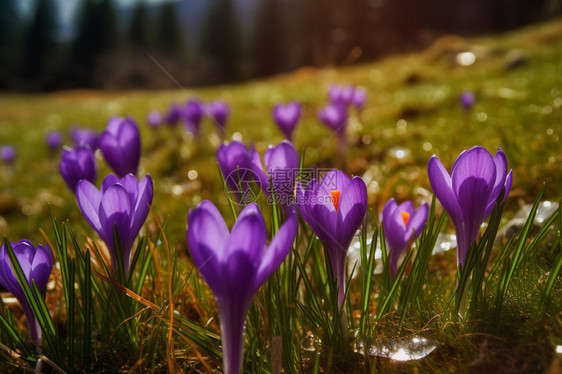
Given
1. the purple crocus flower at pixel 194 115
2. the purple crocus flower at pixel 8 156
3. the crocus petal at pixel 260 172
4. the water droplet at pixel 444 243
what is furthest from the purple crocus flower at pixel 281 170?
the purple crocus flower at pixel 8 156

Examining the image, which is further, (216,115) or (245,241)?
(216,115)

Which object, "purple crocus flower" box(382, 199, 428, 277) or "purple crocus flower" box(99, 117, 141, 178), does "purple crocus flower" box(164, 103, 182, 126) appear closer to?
"purple crocus flower" box(99, 117, 141, 178)

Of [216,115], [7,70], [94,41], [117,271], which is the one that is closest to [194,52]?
[94,41]

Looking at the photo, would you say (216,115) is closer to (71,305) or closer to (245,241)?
(71,305)

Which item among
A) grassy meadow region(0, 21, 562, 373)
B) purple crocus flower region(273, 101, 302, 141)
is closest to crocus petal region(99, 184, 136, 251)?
grassy meadow region(0, 21, 562, 373)

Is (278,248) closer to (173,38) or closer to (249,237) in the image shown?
(249,237)
